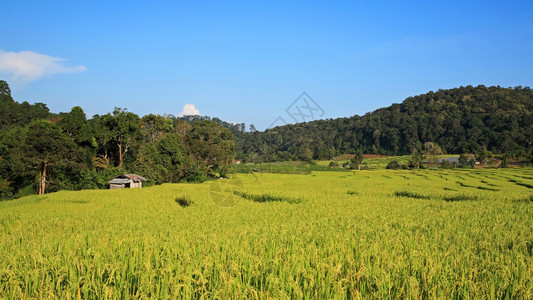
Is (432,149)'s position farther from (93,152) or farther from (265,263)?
(265,263)

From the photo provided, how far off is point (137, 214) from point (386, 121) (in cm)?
11292

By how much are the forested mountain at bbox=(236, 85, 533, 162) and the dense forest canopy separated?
12.2 inches

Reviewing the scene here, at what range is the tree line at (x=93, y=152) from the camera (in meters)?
33.1

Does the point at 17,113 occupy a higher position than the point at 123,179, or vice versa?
the point at 17,113

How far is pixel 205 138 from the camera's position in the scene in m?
64.8

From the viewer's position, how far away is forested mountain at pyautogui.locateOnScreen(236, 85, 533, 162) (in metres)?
87.1

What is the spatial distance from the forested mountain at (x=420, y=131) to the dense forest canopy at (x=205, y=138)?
310mm

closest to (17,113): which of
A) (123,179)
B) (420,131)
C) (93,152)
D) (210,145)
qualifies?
(93,152)

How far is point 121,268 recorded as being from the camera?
424cm

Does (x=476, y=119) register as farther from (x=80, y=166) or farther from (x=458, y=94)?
(x=80, y=166)

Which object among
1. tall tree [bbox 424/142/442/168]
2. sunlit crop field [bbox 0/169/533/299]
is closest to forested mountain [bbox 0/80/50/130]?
sunlit crop field [bbox 0/169/533/299]

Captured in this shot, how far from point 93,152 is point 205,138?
26000mm

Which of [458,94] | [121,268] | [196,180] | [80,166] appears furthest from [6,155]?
[458,94]

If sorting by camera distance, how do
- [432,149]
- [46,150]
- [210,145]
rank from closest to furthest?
[46,150], [210,145], [432,149]
